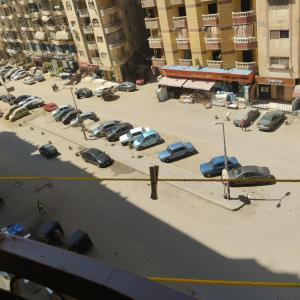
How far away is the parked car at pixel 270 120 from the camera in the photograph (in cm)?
3812

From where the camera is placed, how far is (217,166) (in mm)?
32562

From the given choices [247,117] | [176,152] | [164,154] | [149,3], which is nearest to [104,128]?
[164,154]

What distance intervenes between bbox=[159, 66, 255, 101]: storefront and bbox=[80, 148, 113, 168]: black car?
16.2 metres

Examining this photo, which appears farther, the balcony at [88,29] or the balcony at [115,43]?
the balcony at [88,29]

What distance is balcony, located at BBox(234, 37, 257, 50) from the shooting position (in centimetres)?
4147

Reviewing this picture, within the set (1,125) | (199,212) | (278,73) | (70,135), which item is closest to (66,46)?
(1,125)

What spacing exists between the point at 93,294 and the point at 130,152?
37310 mm

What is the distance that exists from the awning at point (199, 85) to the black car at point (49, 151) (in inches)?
731

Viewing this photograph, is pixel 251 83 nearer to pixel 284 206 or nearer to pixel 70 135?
pixel 284 206

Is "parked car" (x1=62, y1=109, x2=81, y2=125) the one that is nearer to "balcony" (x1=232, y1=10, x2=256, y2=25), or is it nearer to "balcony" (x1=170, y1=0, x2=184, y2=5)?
"balcony" (x1=170, y1=0, x2=184, y2=5)

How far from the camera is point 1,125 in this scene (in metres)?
57.0

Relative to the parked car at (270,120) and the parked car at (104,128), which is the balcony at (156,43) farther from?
the parked car at (270,120)

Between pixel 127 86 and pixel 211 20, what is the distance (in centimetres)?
1924

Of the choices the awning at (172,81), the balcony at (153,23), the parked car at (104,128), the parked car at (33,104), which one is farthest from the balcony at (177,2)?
the parked car at (33,104)
